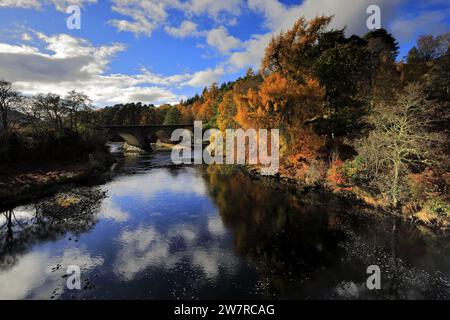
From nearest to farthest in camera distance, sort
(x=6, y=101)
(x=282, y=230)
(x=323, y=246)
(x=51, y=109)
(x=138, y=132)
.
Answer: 1. (x=323, y=246)
2. (x=282, y=230)
3. (x=6, y=101)
4. (x=51, y=109)
5. (x=138, y=132)

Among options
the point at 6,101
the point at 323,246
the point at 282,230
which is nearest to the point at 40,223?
the point at 282,230

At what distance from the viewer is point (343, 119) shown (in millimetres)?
31359

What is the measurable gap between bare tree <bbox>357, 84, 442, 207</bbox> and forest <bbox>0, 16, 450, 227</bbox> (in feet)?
0.32

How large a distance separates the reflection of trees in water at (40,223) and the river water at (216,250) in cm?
9

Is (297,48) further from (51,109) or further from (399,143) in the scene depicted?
(51,109)

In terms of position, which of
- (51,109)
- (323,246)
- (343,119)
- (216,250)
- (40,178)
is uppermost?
(51,109)

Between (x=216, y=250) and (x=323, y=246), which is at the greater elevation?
(x=323, y=246)

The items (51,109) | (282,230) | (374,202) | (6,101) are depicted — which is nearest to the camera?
(282,230)

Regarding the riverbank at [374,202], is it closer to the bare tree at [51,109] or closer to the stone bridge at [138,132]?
the bare tree at [51,109]

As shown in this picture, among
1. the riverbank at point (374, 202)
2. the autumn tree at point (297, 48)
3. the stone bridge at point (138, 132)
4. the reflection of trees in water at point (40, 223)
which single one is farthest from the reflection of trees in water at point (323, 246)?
the stone bridge at point (138, 132)

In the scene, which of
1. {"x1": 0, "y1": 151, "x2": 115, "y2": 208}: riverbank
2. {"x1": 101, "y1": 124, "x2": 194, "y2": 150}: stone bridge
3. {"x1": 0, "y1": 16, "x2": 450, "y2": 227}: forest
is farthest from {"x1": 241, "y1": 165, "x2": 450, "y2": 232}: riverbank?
{"x1": 101, "y1": 124, "x2": 194, "y2": 150}: stone bridge

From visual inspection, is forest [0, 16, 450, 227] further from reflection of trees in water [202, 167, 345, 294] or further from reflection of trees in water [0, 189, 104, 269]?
reflection of trees in water [0, 189, 104, 269]

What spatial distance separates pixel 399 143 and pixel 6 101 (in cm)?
4985
